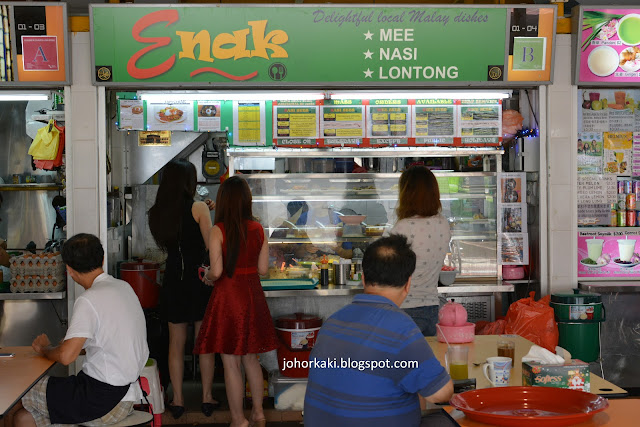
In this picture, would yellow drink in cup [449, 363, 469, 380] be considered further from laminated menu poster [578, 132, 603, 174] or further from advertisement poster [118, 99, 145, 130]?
advertisement poster [118, 99, 145, 130]

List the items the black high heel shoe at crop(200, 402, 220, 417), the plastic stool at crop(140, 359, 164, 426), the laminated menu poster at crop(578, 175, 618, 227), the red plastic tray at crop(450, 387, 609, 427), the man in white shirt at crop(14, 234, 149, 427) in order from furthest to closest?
1. the laminated menu poster at crop(578, 175, 618, 227)
2. the black high heel shoe at crop(200, 402, 220, 417)
3. the plastic stool at crop(140, 359, 164, 426)
4. the man in white shirt at crop(14, 234, 149, 427)
5. the red plastic tray at crop(450, 387, 609, 427)

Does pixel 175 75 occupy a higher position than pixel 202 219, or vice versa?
pixel 175 75

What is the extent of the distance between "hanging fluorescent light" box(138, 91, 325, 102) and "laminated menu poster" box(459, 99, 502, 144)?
127 cm

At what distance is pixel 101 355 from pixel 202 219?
211cm

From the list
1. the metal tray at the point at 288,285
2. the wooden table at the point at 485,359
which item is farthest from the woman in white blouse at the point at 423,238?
the metal tray at the point at 288,285

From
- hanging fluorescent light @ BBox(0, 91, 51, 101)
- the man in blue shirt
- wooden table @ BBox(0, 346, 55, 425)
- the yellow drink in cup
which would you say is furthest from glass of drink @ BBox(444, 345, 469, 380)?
hanging fluorescent light @ BBox(0, 91, 51, 101)

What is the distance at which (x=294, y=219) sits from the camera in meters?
6.55

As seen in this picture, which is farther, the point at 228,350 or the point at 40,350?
the point at 228,350

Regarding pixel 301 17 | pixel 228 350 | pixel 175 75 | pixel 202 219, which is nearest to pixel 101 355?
pixel 228 350

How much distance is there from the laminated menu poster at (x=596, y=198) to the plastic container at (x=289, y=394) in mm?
2831

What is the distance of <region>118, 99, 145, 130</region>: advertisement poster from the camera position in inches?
236

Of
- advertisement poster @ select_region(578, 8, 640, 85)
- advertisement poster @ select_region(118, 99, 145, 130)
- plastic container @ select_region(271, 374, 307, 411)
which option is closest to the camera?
plastic container @ select_region(271, 374, 307, 411)

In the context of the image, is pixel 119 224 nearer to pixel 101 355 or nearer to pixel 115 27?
pixel 115 27

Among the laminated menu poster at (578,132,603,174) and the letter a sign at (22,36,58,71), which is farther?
the laminated menu poster at (578,132,603,174)
